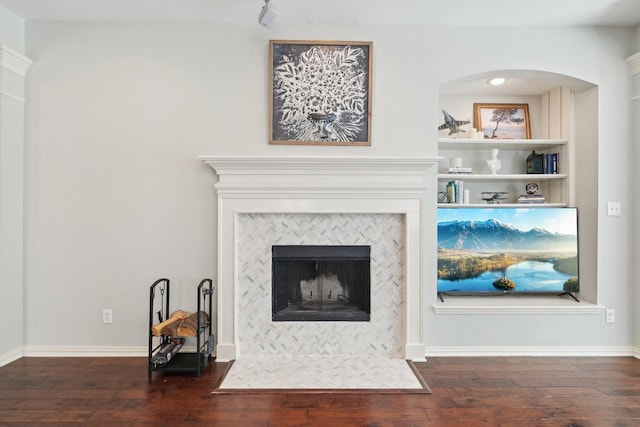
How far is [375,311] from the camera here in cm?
305

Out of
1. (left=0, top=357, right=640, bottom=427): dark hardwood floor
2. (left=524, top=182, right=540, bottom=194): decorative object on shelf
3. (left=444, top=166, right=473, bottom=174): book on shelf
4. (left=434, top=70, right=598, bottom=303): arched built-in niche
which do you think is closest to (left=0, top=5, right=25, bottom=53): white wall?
(left=0, top=357, right=640, bottom=427): dark hardwood floor

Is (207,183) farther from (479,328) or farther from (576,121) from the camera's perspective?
(576,121)

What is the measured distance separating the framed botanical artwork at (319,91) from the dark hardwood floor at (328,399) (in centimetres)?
183

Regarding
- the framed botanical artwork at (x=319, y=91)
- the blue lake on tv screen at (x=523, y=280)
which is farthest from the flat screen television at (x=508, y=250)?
the framed botanical artwork at (x=319, y=91)

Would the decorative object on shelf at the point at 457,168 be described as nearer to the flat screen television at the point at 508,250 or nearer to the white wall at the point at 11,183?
the flat screen television at the point at 508,250

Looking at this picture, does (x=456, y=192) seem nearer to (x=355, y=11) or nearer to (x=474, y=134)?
(x=474, y=134)

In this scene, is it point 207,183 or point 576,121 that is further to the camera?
point 576,121

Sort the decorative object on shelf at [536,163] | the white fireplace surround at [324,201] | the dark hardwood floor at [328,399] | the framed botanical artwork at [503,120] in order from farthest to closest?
the framed botanical artwork at [503,120], the decorative object on shelf at [536,163], the white fireplace surround at [324,201], the dark hardwood floor at [328,399]

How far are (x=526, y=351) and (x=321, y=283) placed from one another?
67.5 inches

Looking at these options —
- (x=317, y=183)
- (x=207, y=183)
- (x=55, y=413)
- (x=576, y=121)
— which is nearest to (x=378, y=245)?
(x=317, y=183)

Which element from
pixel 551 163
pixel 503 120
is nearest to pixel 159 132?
pixel 503 120

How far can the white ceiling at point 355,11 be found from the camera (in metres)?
2.75

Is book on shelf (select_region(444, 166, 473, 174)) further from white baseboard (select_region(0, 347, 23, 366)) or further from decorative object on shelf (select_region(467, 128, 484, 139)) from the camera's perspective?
white baseboard (select_region(0, 347, 23, 366))

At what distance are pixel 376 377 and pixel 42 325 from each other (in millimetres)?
2607
